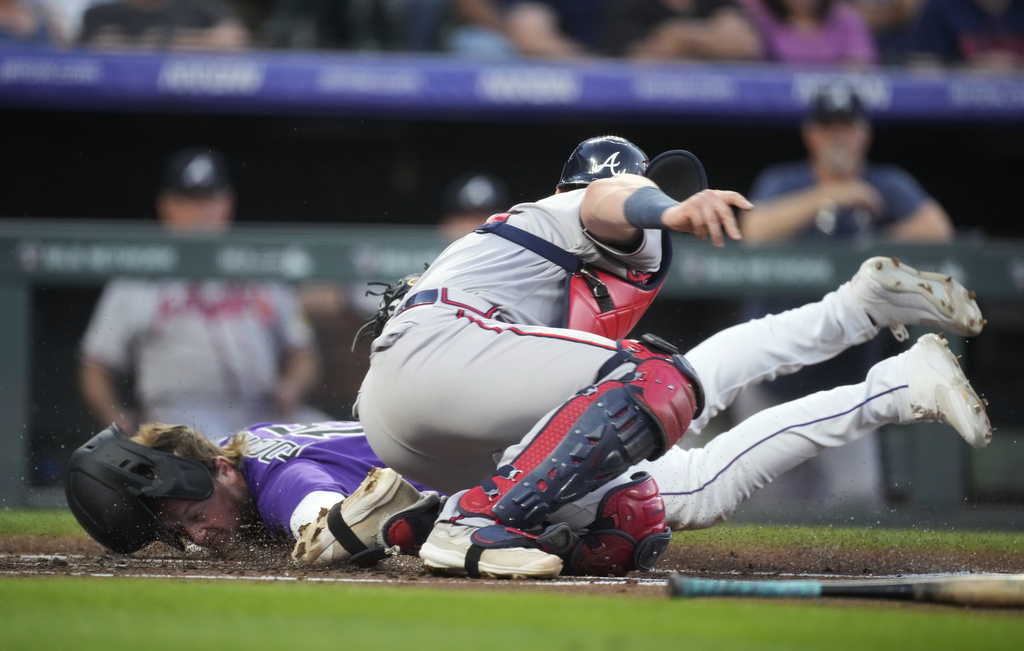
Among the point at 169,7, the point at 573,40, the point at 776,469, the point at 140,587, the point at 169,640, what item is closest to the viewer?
the point at 169,640

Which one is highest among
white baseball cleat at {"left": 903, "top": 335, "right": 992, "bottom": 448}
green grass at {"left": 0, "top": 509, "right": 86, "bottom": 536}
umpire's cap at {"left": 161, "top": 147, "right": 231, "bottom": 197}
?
umpire's cap at {"left": 161, "top": 147, "right": 231, "bottom": 197}

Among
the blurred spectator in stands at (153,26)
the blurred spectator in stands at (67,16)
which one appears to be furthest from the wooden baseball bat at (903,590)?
the blurred spectator in stands at (67,16)

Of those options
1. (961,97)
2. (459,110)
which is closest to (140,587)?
(459,110)

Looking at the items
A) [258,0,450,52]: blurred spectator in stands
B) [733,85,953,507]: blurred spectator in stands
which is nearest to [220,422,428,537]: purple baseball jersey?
[733,85,953,507]: blurred spectator in stands

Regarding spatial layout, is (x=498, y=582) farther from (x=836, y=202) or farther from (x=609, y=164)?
(x=836, y=202)

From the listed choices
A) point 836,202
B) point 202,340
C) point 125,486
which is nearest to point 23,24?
point 202,340

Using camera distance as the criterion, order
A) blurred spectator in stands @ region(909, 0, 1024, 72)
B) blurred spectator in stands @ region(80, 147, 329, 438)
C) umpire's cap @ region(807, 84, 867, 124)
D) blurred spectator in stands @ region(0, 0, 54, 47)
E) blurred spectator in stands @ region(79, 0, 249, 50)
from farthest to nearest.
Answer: blurred spectator in stands @ region(909, 0, 1024, 72), blurred spectator in stands @ region(79, 0, 249, 50), blurred spectator in stands @ region(0, 0, 54, 47), umpire's cap @ region(807, 84, 867, 124), blurred spectator in stands @ region(80, 147, 329, 438)

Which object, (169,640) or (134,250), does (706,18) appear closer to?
(134,250)

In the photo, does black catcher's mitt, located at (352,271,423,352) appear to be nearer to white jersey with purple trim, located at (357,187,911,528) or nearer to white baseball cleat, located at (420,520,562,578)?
white jersey with purple trim, located at (357,187,911,528)
